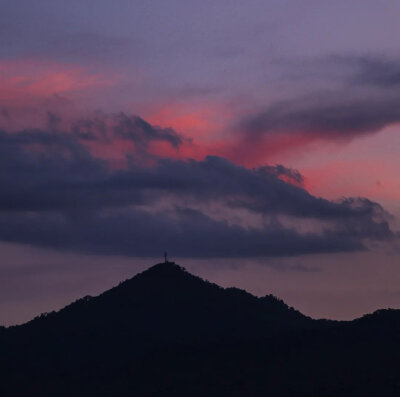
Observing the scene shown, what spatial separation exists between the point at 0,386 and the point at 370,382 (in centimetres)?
7485

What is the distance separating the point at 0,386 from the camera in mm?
199250

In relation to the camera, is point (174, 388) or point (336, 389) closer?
point (336, 389)

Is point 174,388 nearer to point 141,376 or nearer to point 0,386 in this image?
point 141,376

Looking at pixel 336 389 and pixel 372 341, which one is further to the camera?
pixel 372 341

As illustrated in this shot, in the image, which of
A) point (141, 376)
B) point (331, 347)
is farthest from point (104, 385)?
point (331, 347)

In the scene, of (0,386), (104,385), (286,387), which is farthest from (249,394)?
(0,386)

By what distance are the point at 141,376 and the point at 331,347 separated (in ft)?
125

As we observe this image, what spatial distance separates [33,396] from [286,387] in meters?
52.6

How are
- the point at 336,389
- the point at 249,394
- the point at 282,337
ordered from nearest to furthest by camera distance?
the point at 336,389
the point at 249,394
the point at 282,337

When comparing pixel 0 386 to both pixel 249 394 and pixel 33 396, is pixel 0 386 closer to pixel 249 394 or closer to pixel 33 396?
pixel 33 396

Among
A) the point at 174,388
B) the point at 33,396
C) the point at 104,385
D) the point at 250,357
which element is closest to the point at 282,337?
the point at 250,357

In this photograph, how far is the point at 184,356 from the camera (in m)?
199

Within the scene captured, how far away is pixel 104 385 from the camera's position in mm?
199625

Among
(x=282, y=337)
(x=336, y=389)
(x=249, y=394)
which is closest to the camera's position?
(x=336, y=389)
